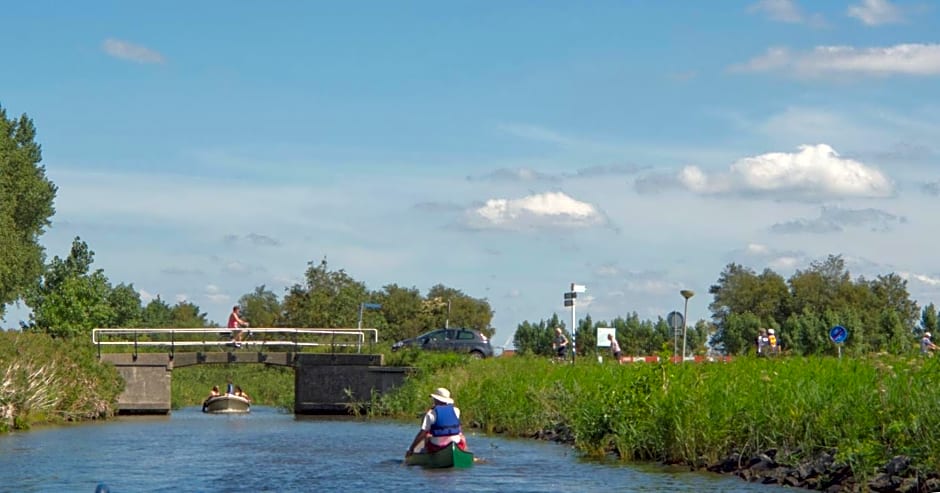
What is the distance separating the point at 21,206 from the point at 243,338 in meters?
19.4

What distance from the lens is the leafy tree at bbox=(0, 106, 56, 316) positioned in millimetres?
64438

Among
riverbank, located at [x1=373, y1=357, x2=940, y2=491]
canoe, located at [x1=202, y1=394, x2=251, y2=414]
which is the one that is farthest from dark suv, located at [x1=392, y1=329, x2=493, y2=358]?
riverbank, located at [x1=373, y1=357, x2=940, y2=491]

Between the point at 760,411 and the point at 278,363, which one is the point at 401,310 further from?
the point at 760,411

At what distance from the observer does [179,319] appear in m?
125

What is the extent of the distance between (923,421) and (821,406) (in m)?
2.83

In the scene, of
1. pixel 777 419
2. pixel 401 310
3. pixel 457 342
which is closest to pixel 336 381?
pixel 457 342

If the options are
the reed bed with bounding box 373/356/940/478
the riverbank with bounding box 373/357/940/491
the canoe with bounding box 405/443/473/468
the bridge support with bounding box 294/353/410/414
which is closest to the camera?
the riverbank with bounding box 373/357/940/491

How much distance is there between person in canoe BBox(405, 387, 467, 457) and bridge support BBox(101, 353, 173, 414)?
29427mm

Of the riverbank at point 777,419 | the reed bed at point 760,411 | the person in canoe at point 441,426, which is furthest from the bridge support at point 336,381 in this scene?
the person in canoe at point 441,426

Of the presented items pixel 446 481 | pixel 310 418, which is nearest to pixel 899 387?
pixel 446 481

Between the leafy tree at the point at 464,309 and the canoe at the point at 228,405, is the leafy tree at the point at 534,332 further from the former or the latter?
the canoe at the point at 228,405

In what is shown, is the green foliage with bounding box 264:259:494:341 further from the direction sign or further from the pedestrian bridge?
the direction sign

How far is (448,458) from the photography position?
25.0 m

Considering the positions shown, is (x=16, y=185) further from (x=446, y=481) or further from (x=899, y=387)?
(x=899, y=387)
